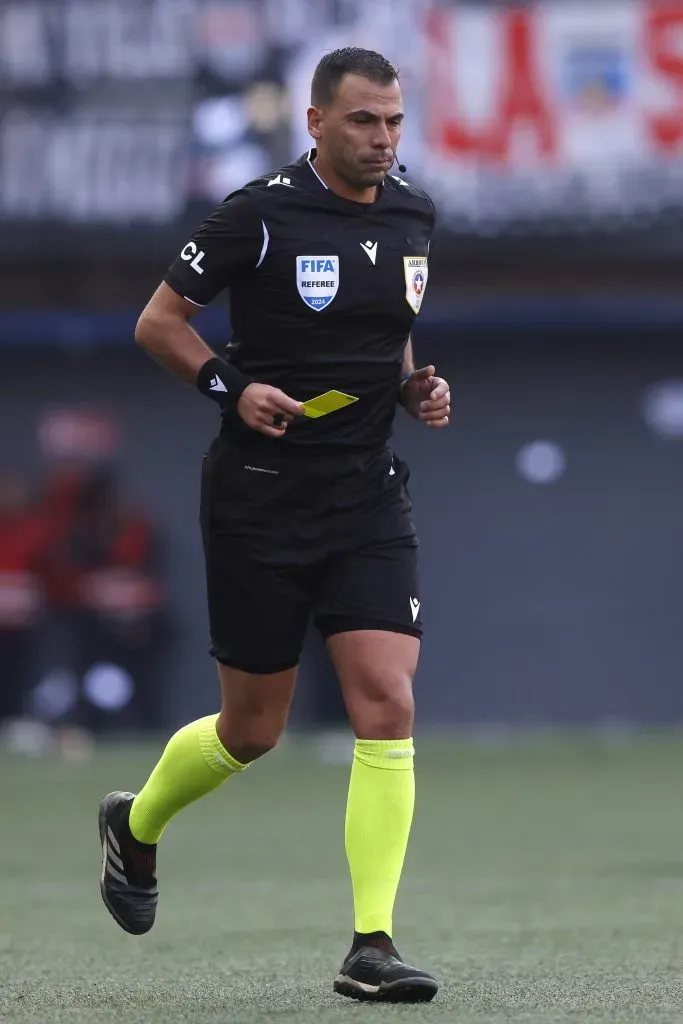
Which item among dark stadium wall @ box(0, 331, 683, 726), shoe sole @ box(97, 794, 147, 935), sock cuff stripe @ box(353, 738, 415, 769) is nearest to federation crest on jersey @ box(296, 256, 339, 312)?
sock cuff stripe @ box(353, 738, 415, 769)

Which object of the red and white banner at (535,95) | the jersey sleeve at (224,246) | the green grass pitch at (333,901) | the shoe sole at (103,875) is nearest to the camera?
the green grass pitch at (333,901)

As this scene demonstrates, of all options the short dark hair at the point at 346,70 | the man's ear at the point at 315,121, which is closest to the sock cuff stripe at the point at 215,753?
the man's ear at the point at 315,121

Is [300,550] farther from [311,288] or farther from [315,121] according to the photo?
[315,121]

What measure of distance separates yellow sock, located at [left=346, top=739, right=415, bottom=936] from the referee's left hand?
80 centimetres

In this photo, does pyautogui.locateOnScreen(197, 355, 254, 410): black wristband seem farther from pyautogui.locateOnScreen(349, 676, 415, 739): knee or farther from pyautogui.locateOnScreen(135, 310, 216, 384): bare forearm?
pyautogui.locateOnScreen(349, 676, 415, 739): knee

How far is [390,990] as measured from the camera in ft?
16.2

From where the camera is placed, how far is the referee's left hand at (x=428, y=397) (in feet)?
17.7

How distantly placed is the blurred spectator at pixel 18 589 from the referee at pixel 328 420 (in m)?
9.35

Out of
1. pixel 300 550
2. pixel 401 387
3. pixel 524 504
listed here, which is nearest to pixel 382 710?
pixel 300 550

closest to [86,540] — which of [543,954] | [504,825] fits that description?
[504,825]

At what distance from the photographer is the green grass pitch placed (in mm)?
5043

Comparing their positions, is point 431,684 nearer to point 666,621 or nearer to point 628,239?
point 666,621

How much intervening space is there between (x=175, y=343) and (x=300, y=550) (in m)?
0.59

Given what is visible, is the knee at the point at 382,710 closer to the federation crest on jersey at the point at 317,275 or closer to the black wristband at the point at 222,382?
the black wristband at the point at 222,382
